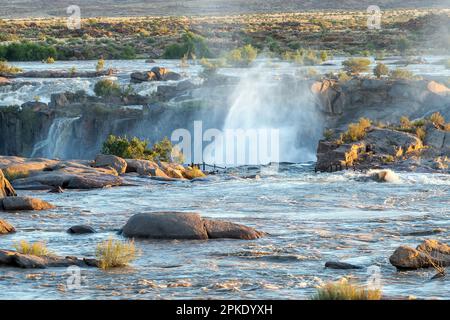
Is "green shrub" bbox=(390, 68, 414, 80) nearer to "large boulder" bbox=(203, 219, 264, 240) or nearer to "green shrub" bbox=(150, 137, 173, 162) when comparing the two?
"green shrub" bbox=(150, 137, 173, 162)

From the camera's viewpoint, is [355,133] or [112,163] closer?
[112,163]

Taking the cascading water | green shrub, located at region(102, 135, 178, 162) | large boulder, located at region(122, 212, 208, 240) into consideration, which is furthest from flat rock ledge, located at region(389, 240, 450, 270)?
the cascading water

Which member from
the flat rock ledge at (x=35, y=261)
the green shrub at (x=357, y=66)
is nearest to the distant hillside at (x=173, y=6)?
the green shrub at (x=357, y=66)

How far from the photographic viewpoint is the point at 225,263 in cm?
1922

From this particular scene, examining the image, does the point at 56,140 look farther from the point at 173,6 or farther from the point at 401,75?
the point at 173,6

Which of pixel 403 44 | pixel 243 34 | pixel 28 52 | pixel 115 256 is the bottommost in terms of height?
pixel 28 52

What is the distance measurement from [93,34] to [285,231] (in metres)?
77.8

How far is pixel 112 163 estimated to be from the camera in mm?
35906

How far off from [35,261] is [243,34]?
79.7 m

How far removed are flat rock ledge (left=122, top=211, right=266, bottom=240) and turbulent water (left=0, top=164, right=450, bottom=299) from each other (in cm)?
31

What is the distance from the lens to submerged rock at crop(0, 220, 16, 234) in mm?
22644

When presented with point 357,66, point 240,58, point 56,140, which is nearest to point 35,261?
point 56,140

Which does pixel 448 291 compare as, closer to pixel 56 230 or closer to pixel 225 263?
pixel 225 263

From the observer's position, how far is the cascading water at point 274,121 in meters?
45.2
